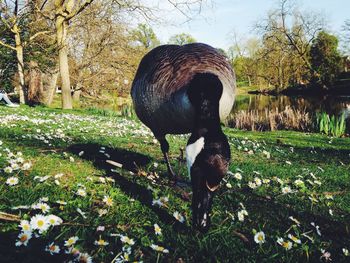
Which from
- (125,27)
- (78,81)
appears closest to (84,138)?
(125,27)

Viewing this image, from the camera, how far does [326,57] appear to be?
61875mm

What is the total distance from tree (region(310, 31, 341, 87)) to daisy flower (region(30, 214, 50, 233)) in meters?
64.2

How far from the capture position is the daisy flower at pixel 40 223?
2420 mm

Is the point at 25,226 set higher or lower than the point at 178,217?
higher

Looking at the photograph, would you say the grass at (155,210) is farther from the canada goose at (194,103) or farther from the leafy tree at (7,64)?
the leafy tree at (7,64)

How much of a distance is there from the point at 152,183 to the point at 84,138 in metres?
3.56

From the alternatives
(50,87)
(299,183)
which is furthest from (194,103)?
(50,87)

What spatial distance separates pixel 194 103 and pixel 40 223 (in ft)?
5.55

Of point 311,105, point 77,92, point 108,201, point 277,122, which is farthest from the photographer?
point 77,92

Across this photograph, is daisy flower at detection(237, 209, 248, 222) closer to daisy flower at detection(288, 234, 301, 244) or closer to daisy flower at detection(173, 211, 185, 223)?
daisy flower at detection(288, 234, 301, 244)

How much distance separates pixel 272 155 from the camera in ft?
25.4

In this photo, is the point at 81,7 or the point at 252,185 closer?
the point at 252,185

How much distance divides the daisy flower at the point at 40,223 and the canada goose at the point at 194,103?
3.85 ft

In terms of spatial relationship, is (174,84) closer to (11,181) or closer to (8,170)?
(11,181)
